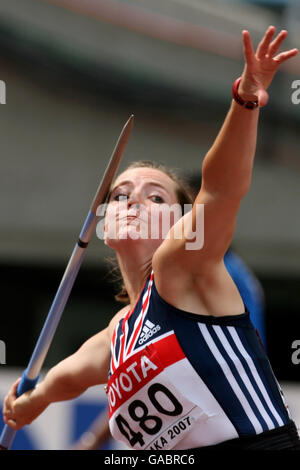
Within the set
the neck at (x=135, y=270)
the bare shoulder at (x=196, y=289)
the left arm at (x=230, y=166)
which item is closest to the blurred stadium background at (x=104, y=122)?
the neck at (x=135, y=270)

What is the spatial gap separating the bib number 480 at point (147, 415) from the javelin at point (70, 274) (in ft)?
2.66

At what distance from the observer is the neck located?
2812mm

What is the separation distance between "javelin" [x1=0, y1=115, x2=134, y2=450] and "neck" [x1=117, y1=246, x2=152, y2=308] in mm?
312

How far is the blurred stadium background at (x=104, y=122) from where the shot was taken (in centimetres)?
881

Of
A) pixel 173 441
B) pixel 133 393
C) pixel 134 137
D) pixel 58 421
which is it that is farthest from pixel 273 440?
pixel 134 137

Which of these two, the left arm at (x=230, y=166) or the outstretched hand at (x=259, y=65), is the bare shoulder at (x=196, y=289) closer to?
the left arm at (x=230, y=166)

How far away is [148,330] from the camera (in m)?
2.51

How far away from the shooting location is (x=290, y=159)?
30.6 feet

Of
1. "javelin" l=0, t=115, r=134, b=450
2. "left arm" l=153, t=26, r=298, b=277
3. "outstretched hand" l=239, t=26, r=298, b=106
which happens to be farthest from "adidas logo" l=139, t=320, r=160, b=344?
"outstretched hand" l=239, t=26, r=298, b=106

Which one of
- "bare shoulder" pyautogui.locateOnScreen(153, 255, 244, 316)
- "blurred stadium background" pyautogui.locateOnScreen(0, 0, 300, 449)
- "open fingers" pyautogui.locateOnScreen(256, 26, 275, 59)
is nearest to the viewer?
"open fingers" pyautogui.locateOnScreen(256, 26, 275, 59)

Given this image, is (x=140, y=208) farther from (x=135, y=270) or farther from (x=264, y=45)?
(x=264, y=45)

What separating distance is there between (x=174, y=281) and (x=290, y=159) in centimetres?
722

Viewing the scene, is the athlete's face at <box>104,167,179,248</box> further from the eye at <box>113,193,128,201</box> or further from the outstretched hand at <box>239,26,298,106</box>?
the outstretched hand at <box>239,26,298,106</box>

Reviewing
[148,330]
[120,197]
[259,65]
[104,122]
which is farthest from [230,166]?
[104,122]
